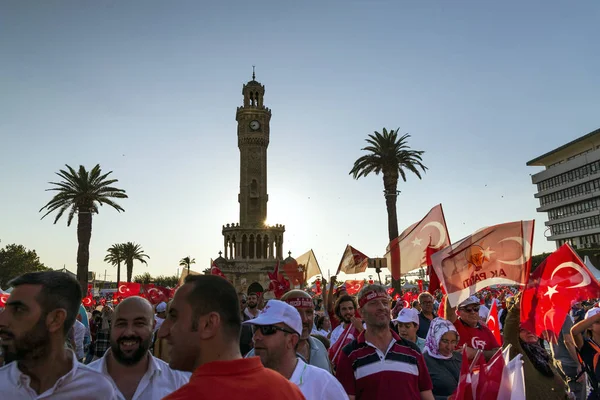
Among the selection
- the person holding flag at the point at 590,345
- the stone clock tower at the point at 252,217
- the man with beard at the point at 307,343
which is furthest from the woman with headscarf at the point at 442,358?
the stone clock tower at the point at 252,217

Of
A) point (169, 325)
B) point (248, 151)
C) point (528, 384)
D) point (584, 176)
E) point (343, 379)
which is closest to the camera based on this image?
point (169, 325)

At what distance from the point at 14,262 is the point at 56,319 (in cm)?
7004

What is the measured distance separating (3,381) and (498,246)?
6.89m

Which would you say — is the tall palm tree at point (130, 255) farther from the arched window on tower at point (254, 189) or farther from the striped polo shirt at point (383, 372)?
the striped polo shirt at point (383, 372)

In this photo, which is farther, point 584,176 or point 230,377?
point 584,176

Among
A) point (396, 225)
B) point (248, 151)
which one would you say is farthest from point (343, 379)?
point (248, 151)

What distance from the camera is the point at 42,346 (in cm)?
265

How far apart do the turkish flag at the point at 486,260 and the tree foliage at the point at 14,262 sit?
6418cm

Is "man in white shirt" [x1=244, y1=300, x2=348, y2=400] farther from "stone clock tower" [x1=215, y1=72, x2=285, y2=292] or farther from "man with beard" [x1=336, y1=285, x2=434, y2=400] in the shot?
"stone clock tower" [x1=215, y1=72, x2=285, y2=292]

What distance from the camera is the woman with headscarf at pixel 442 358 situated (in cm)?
499

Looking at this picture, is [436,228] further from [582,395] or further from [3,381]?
[3,381]

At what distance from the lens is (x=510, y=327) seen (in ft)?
16.1

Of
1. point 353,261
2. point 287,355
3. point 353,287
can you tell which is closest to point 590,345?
point 287,355

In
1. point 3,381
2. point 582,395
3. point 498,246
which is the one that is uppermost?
point 498,246
